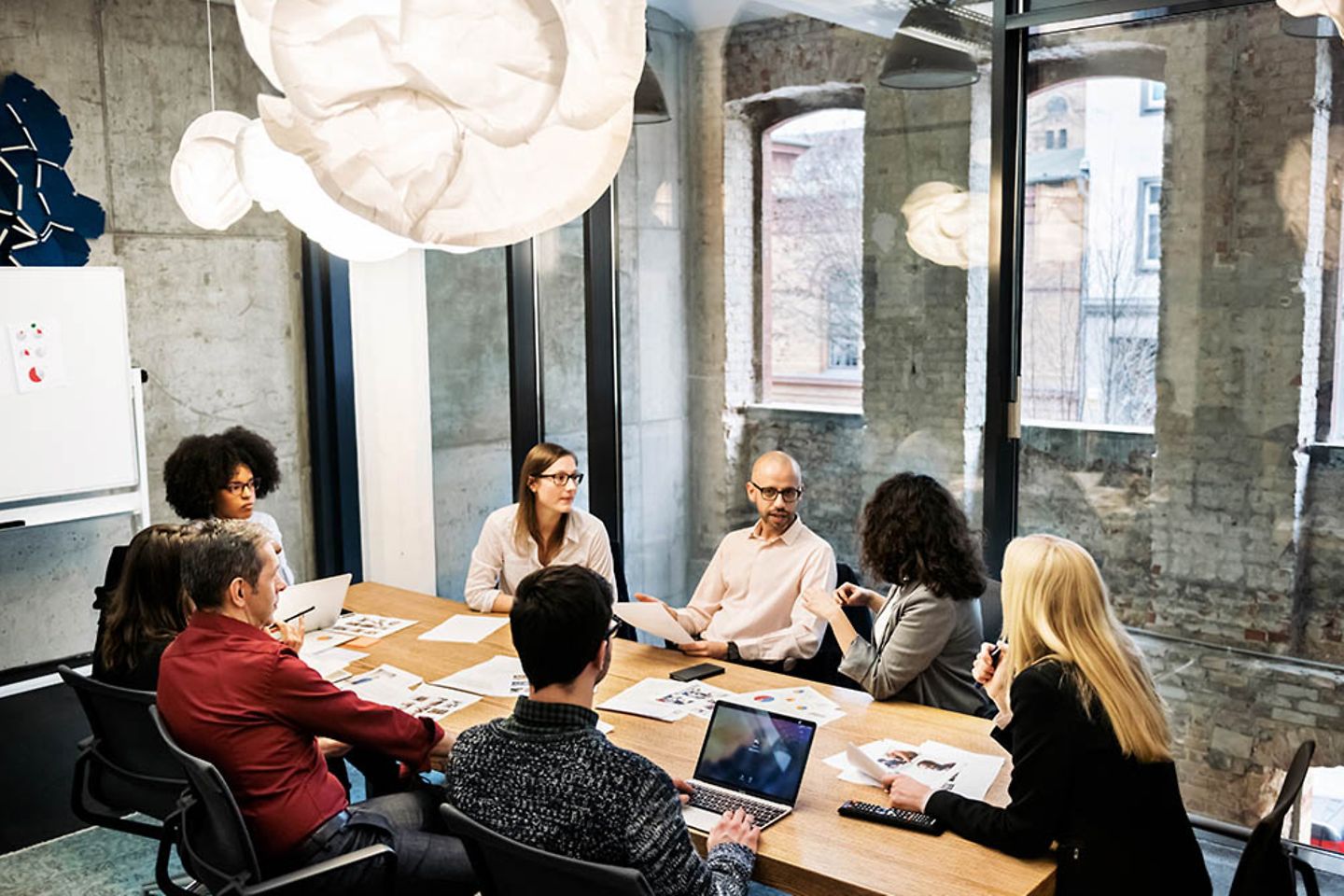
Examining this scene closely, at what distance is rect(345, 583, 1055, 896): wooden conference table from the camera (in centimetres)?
244

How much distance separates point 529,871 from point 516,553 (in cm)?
255

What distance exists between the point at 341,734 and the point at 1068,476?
2643 millimetres

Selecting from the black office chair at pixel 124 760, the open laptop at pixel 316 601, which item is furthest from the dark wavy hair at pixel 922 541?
the black office chair at pixel 124 760

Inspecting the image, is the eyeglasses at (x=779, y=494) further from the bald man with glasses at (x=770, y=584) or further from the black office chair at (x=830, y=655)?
the black office chair at (x=830, y=655)

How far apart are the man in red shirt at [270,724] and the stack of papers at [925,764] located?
1.03 meters

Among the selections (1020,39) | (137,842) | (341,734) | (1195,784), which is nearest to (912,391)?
(1020,39)

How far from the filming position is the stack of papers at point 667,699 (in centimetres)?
340

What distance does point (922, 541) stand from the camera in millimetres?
3547

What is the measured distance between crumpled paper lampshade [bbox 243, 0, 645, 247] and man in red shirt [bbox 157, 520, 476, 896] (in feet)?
4.15

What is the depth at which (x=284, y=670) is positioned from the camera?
286 cm

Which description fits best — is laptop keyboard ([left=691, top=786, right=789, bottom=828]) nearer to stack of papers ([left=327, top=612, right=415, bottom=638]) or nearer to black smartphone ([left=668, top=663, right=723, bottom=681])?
black smartphone ([left=668, top=663, right=723, bottom=681])

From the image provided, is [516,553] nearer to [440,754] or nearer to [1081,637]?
[440,754]

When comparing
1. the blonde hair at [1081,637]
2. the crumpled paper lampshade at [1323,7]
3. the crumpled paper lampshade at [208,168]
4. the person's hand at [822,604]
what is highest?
the crumpled paper lampshade at [208,168]

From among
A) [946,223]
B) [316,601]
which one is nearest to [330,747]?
[316,601]
